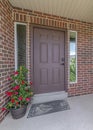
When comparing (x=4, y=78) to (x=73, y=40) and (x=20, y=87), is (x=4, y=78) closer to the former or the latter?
(x=20, y=87)

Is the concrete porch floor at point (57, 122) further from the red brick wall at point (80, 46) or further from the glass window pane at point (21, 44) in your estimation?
the glass window pane at point (21, 44)

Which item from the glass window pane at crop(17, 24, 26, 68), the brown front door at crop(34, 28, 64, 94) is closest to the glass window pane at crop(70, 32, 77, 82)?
the brown front door at crop(34, 28, 64, 94)

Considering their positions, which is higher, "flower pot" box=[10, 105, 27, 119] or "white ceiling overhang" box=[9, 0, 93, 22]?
"white ceiling overhang" box=[9, 0, 93, 22]

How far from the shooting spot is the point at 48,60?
2.92 m

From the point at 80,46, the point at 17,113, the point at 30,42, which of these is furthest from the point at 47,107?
the point at 80,46

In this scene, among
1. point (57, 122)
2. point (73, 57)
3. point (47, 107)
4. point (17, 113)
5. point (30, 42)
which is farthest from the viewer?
point (73, 57)

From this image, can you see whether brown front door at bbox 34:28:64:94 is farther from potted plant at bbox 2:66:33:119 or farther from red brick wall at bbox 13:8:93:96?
potted plant at bbox 2:66:33:119

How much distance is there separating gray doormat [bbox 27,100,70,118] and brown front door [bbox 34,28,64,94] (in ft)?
1.27

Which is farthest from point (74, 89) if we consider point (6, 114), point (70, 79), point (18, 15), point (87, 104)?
point (18, 15)

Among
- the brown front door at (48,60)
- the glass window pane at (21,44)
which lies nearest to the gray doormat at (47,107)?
the brown front door at (48,60)

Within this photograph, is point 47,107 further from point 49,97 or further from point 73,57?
point 73,57

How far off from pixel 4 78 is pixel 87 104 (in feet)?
6.77

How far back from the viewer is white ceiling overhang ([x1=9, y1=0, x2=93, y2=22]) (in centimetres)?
230

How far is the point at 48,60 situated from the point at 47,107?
123 cm
